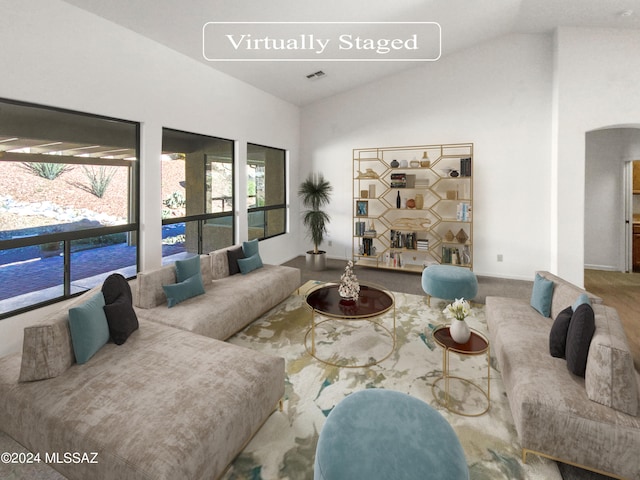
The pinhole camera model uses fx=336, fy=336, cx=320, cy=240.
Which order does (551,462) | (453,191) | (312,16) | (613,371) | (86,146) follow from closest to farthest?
1. (613,371)
2. (551,462)
3. (86,146)
4. (312,16)
5. (453,191)

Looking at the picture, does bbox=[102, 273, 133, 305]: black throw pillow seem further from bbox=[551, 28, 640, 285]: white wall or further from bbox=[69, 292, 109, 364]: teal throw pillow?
bbox=[551, 28, 640, 285]: white wall

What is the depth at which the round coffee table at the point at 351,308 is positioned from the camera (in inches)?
115

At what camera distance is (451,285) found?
3945mm

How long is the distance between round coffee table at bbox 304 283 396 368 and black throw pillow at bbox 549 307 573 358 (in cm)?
122

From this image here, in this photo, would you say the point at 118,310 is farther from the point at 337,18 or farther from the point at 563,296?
the point at 337,18

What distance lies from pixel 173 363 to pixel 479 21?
5.57 metres

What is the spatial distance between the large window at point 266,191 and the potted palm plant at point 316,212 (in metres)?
0.47

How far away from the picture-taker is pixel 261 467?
183cm

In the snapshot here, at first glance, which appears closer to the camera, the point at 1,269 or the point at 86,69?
the point at 1,269

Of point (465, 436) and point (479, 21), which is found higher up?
point (479, 21)

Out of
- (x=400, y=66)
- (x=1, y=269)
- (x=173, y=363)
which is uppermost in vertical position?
(x=400, y=66)

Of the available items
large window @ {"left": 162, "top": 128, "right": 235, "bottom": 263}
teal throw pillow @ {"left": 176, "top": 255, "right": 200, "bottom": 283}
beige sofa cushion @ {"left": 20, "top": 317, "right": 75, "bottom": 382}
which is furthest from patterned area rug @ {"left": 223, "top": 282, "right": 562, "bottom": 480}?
large window @ {"left": 162, "top": 128, "right": 235, "bottom": 263}

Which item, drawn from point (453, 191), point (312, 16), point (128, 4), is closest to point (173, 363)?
point (128, 4)

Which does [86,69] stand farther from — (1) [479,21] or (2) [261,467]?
(1) [479,21]
